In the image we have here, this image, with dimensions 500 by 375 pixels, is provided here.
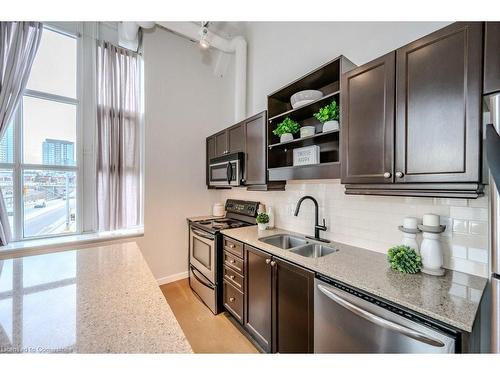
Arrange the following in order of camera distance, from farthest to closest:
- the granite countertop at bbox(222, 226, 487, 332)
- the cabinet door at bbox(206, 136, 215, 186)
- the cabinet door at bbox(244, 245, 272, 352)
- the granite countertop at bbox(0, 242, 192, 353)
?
1. the cabinet door at bbox(206, 136, 215, 186)
2. the cabinet door at bbox(244, 245, 272, 352)
3. the granite countertop at bbox(222, 226, 487, 332)
4. the granite countertop at bbox(0, 242, 192, 353)

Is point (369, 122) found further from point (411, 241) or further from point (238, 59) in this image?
point (238, 59)

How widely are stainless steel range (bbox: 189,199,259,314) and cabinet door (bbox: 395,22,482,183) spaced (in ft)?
5.75

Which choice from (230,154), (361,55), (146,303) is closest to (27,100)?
(230,154)

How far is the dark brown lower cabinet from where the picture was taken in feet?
4.45

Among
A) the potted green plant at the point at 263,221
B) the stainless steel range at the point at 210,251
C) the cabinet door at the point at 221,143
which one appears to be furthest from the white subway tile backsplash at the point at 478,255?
the cabinet door at the point at 221,143

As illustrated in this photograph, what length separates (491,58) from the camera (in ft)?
2.89

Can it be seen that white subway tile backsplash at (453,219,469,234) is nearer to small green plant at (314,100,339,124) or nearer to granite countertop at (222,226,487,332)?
granite countertop at (222,226,487,332)

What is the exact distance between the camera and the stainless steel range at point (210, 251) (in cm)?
224

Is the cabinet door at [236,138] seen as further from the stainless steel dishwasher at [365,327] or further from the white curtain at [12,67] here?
the white curtain at [12,67]

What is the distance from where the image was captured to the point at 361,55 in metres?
1.69

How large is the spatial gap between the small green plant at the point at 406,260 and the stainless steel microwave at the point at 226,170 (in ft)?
5.25

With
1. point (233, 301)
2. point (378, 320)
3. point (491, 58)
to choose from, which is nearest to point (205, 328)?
point (233, 301)

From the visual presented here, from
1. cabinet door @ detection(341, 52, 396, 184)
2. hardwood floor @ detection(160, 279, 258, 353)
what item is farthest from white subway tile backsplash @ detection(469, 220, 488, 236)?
hardwood floor @ detection(160, 279, 258, 353)

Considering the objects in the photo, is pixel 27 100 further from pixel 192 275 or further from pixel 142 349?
pixel 142 349
